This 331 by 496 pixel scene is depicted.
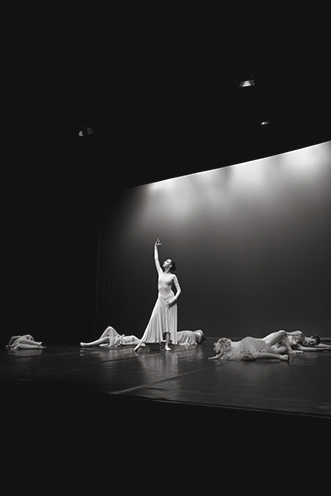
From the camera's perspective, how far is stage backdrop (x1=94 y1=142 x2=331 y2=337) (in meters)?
7.58

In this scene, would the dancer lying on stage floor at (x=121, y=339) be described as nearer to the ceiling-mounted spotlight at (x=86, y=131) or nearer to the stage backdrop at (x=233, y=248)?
the stage backdrop at (x=233, y=248)

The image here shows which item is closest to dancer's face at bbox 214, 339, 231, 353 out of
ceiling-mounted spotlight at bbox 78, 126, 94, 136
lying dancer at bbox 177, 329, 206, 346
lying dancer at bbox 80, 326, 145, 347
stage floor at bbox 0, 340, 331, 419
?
stage floor at bbox 0, 340, 331, 419

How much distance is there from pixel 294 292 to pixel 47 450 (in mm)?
6486

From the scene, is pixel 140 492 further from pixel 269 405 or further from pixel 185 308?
pixel 185 308

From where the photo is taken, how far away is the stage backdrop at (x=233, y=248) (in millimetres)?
7578

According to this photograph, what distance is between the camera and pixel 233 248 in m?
8.49

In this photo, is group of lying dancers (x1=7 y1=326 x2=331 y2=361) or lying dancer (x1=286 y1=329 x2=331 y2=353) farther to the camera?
lying dancer (x1=286 y1=329 x2=331 y2=353)

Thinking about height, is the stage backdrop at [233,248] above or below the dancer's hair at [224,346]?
above

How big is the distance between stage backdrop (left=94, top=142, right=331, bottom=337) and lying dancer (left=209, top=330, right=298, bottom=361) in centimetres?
322

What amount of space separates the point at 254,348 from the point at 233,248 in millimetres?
4305

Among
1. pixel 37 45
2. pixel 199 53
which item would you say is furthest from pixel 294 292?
pixel 37 45

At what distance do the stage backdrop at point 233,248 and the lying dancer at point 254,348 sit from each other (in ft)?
10.6

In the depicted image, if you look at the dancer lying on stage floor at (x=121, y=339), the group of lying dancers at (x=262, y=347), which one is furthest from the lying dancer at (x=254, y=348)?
the dancer lying on stage floor at (x=121, y=339)

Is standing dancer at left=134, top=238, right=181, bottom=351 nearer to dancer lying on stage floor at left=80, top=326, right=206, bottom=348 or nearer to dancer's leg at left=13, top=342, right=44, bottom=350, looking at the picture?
dancer lying on stage floor at left=80, top=326, right=206, bottom=348
